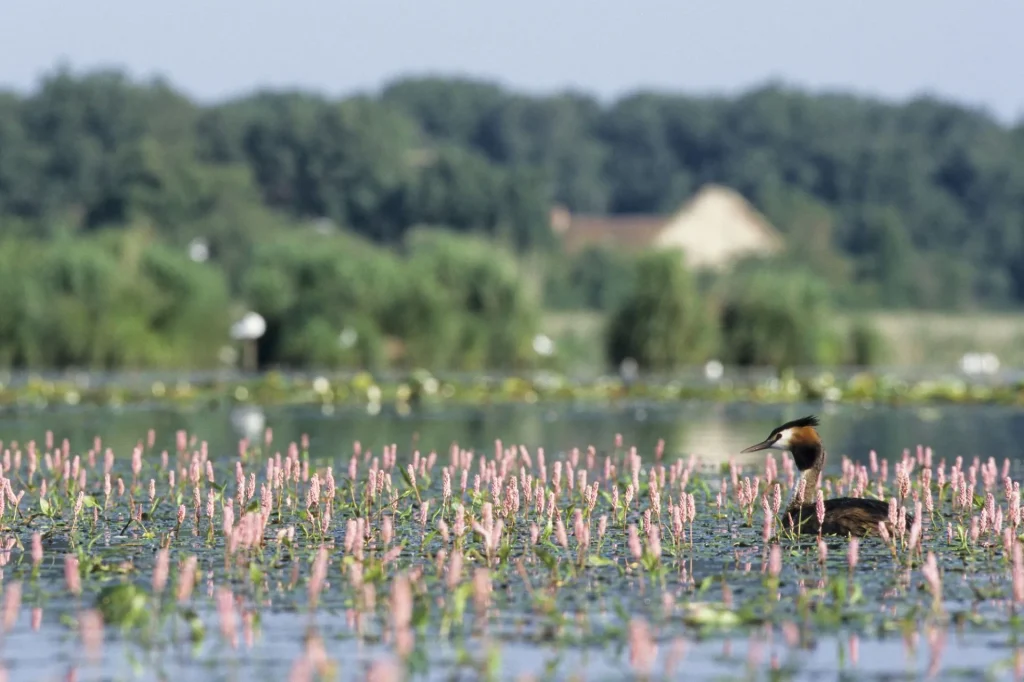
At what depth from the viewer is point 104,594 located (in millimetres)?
13766

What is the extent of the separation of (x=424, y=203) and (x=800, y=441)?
353 ft

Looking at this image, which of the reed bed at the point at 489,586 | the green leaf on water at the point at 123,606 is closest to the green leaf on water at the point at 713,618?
the reed bed at the point at 489,586

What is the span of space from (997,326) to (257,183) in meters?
68.8

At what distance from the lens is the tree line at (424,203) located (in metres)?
64.9

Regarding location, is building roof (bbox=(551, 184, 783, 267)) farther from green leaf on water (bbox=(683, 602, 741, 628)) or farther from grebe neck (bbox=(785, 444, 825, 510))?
green leaf on water (bbox=(683, 602, 741, 628))

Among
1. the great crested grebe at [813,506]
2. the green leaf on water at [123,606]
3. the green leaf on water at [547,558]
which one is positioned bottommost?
the green leaf on water at [123,606]

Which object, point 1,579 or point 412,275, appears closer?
point 1,579

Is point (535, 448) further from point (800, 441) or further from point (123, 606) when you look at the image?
point (123, 606)

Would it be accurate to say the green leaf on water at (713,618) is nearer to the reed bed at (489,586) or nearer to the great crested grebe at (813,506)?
the reed bed at (489,586)

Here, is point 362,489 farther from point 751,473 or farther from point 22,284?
point 22,284

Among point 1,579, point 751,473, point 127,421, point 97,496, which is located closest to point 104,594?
point 1,579

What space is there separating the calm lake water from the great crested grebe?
0.54m

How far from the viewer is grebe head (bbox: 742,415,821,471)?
62.4 ft

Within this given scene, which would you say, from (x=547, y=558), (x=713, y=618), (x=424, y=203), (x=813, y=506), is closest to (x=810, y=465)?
(x=813, y=506)
